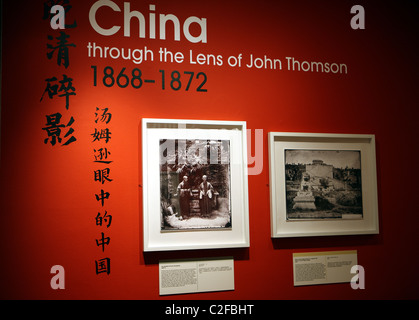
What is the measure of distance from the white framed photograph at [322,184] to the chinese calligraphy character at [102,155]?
907 mm

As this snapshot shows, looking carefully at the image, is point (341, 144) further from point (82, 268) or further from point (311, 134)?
point (82, 268)

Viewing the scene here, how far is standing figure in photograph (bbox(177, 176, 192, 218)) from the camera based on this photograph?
86.7 inches

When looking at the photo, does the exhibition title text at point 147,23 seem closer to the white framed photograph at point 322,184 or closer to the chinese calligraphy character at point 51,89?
the chinese calligraphy character at point 51,89

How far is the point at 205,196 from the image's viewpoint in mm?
2238

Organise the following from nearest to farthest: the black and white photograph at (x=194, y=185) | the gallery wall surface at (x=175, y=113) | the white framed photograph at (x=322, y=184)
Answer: the gallery wall surface at (x=175, y=113), the black and white photograph at (x=194, y=185), the white framed photograph at (x=322, y=184)

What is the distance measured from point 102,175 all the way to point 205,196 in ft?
1.82

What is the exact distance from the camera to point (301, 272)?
2.37 metres

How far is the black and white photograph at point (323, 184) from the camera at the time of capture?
239cm

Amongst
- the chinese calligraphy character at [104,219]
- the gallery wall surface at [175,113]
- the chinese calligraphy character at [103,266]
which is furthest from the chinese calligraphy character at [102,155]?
the chinese calligraphy character at [103,266]

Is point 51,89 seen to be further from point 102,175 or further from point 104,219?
point 104,219

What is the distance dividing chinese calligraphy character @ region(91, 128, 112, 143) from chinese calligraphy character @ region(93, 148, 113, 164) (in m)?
0.05

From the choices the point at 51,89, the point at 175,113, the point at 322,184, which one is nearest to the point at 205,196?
the point at 175,113

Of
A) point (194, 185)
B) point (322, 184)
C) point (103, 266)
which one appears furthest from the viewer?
point (322, 184)

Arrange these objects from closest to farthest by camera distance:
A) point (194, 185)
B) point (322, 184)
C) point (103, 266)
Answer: point (103, 266) → point (194, 185) → point (322, 184)
